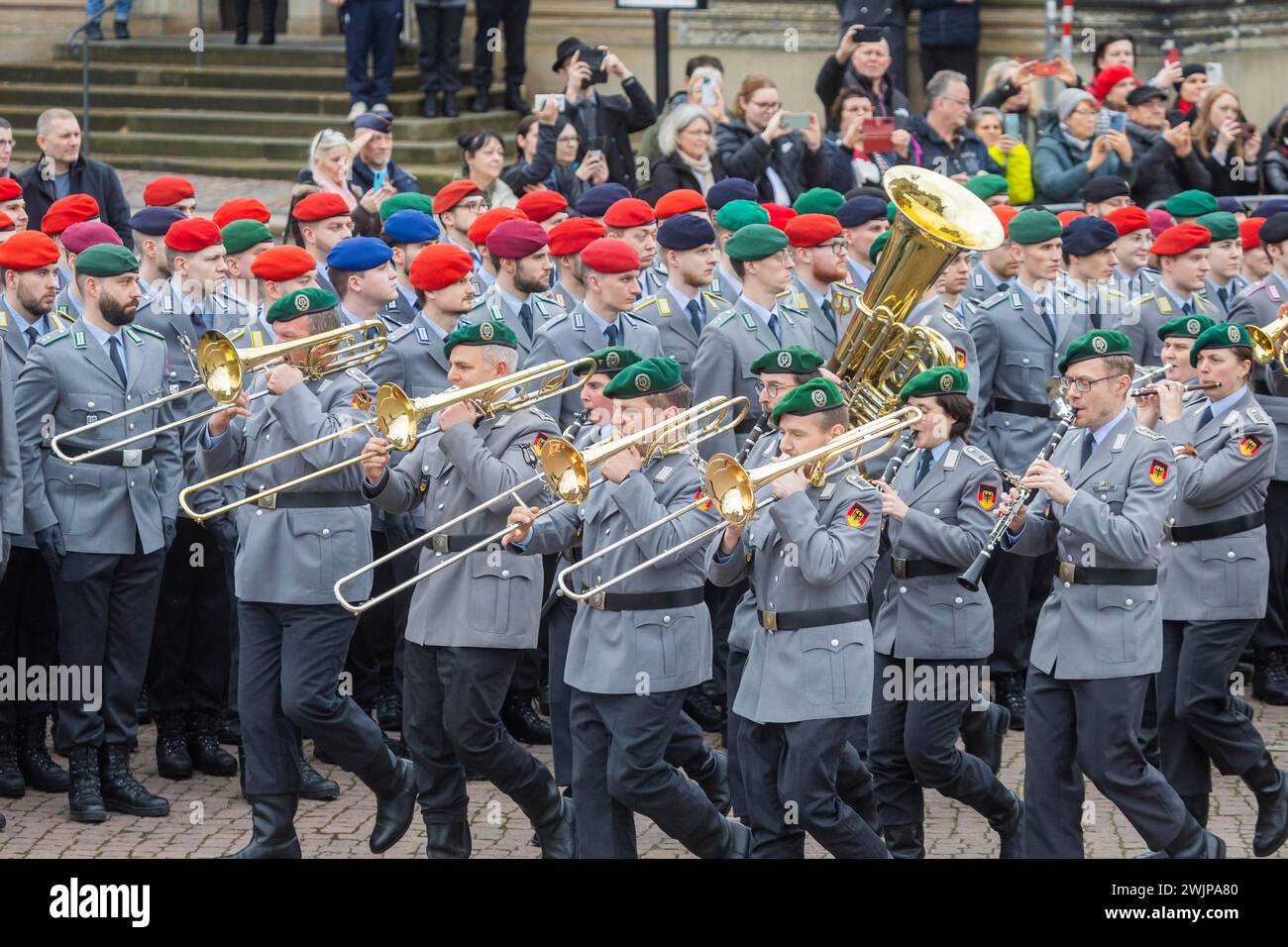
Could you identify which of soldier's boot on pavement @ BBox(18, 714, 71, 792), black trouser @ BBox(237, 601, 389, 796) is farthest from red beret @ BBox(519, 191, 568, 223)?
soldier's boot on pavement @ BBox(18, 714, 71, 792)

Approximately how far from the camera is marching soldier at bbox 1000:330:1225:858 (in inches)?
326

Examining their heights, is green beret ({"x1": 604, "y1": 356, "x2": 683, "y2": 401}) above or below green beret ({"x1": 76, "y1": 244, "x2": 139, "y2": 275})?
below

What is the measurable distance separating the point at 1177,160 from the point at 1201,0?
441 cm

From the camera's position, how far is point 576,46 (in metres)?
15.6

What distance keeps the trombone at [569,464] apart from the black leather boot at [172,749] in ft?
5.95

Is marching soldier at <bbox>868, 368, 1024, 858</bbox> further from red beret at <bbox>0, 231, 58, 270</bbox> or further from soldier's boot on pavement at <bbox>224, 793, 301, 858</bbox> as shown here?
red beret at <bbox>0, 231, 58, 270</bbox>

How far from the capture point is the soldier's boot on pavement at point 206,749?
33.9ft

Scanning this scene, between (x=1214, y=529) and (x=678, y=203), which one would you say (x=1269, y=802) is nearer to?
(x=1214, y=529)

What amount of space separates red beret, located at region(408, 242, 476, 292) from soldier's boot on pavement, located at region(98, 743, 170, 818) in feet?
7.84

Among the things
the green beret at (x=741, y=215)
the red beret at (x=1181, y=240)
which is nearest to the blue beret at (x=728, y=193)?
the green beret at (x=741, y=215)

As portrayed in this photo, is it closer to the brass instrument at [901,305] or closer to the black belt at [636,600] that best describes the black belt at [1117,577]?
the black belt at [636,600]

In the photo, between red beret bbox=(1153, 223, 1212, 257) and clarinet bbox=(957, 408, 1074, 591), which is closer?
clarinet bbox=(957, 408, 1074, 591)

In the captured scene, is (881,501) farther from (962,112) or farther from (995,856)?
(962,112)

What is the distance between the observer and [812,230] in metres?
11.4
